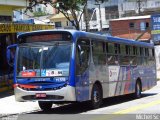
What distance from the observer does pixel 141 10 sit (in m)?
84.9

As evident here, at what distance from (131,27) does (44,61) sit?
5727 centimetres

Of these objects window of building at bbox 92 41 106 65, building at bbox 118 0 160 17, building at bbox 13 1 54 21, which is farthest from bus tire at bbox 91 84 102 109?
building at bbox 118 0 160 17

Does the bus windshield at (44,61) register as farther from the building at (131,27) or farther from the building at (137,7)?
the building at (137,7)

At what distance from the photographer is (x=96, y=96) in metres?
17.3

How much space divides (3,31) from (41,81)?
29.7 ft

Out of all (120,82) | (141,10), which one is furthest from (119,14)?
(120,82)

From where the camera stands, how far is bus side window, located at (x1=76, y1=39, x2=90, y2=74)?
15953mm

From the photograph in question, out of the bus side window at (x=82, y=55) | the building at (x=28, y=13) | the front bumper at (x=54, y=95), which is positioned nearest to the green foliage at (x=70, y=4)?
the building at (x=28, y=13)

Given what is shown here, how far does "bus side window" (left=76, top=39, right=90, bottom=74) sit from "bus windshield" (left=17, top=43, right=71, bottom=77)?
1.25ft

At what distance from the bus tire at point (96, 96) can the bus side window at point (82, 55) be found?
1.08 meters

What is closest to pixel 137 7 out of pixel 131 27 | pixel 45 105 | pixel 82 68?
pixel 131 27

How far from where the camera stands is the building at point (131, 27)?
70188 mm

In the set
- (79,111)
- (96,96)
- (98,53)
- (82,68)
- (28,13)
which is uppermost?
(28,13)

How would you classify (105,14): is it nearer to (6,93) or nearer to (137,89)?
(6,93)
